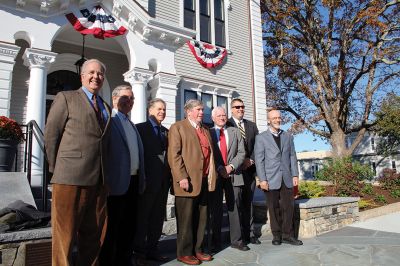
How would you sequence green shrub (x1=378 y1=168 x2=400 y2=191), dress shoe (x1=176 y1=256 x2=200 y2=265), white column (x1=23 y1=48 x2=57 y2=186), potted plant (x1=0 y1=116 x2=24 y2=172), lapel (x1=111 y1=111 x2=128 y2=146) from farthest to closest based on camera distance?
1. green shrub (x1=378 y1=168 x2=400 y2=191)
2. white column (x1=23 y1=48 x2=57 y2=186)
3. potted plant (x1=0 y1=116 x2=24 y2=172)
4. dress shoe (x1=176 y1=256 x2=200 y2=265)
5. lapel (x1=111 y1=111 x2=128 y2=146)

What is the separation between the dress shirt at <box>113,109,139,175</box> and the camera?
135 inches

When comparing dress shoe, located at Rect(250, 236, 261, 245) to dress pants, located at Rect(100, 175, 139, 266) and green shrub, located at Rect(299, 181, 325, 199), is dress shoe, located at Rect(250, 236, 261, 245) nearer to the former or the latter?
dress pants, located at Rect(100, 175, 139, 266)

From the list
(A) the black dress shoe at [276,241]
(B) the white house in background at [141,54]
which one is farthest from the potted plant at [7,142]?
(A) the black dress shoe at [276,241]

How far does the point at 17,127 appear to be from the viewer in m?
5.66

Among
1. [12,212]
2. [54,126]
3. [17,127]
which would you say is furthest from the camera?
[17,127]

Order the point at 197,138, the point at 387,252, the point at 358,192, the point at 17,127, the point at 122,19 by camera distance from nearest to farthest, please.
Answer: the point at 197,138 → the point at 387,252 → the point at 17,127 → the point at 122,19 → the point at 358,192

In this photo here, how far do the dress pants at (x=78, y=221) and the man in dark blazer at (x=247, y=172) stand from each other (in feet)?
7.76

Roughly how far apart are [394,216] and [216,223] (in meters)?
5.43

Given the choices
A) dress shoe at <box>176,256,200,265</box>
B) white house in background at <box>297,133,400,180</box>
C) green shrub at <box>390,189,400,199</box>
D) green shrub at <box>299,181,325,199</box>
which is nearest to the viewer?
dress shoe at <box>176,256,200,265</box>

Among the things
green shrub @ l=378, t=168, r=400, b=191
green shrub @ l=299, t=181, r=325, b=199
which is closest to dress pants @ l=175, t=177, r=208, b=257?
green shrub @ l=299, t=181, r=325, b=199

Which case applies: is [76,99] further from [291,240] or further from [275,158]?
[291,240]

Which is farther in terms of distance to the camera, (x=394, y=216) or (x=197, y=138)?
(x=394, y=216)

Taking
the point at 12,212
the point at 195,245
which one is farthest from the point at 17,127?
the point at 195,245

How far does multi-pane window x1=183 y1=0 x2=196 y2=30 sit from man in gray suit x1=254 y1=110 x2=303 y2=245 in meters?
7.19
